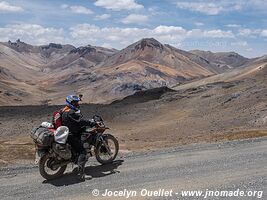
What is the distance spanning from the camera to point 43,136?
37.5 feet

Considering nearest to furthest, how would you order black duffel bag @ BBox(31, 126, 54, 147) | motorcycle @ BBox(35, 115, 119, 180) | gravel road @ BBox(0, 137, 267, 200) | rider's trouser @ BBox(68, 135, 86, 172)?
gravel road @ BBox(0, 137, 267, 200)
black duffel bag @ BBox(31, 126, 54, 147)
motorcycle @ BBox(35, 115, 119, 180)
rider's trouser @ BBox(68, 135, 86, 172)

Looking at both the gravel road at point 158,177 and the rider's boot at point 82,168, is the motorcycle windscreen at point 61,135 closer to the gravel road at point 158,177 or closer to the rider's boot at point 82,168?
the rider's boot at point 82,168

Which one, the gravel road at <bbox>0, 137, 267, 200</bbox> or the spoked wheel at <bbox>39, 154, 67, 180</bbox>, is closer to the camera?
A: the gravel road at <bbox>0, 137, 267, 200</bbox>


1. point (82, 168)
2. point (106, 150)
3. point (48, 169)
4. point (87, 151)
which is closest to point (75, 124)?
point (87, 151)

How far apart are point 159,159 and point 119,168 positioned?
1.74 m

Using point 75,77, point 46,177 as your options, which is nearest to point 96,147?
point 46,177

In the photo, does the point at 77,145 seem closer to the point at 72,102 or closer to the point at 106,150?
the point at 72,102

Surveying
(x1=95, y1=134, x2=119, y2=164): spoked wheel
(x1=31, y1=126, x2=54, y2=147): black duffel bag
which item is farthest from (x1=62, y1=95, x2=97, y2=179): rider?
(x1=95, y1=134, x2=119, y2=164): spoked wheel

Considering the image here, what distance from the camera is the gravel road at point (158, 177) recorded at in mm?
10406

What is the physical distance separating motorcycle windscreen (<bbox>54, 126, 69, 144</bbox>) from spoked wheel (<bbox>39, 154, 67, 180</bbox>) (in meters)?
0.61

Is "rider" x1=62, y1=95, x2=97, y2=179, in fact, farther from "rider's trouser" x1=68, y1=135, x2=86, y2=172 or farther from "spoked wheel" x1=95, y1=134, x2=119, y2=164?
"spoked wheel" x1=95, y1=134, x2=119, y2=164

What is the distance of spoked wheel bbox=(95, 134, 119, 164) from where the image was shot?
1320 cm

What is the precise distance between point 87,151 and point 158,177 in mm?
2470

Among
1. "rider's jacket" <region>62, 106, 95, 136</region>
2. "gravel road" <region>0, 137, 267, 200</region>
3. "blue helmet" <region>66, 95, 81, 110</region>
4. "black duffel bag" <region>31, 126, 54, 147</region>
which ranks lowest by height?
"gravel road" <region>0, 137, 267, 200</region>
